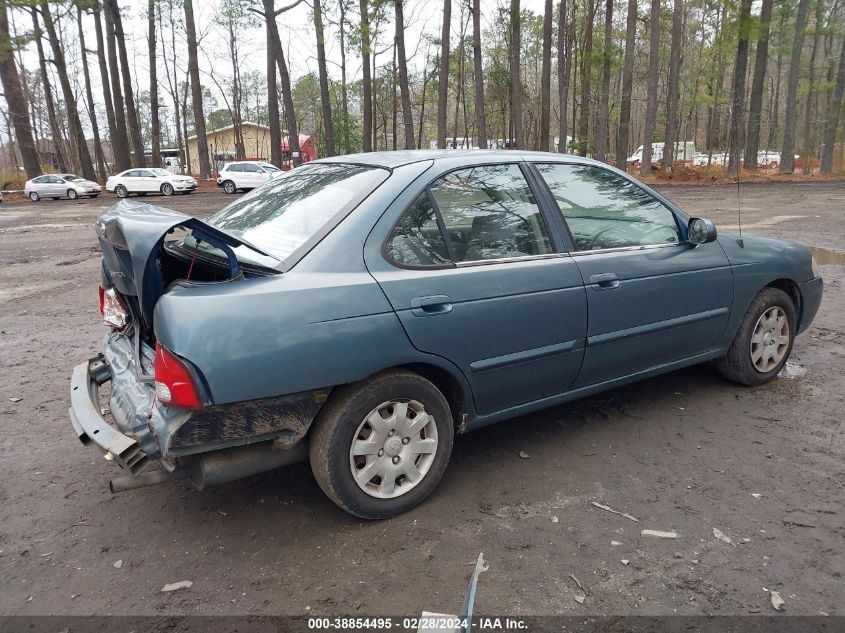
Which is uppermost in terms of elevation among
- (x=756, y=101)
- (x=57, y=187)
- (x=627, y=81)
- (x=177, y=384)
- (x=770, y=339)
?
(x=627, y=81)

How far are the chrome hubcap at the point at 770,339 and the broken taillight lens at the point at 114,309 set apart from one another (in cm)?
394

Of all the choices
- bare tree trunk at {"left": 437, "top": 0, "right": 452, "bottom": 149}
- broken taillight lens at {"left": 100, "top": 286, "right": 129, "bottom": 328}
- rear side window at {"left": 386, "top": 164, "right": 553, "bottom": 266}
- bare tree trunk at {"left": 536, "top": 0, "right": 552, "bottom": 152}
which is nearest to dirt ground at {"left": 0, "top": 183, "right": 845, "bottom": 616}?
broken taillight lens at {"left": 100, "top": 286, "right": 129, "bottom": 328}

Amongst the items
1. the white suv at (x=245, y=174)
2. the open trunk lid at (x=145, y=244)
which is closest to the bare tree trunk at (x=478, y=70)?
the white suv at (x=245, y=174)

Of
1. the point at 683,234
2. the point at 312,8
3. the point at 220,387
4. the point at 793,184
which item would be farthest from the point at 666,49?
the point at 220,387

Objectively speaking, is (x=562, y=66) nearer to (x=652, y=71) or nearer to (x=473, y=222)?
(x=652, y=71)

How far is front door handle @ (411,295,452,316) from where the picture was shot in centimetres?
275

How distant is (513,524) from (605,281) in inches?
54.9

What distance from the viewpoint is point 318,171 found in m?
3.47

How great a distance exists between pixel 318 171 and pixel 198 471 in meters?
1.78

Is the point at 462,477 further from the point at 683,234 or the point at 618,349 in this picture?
the point at 683,234

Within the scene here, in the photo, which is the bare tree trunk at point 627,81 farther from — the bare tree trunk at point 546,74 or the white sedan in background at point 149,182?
the white sedan in background at point 149,182

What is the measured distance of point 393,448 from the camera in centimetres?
280

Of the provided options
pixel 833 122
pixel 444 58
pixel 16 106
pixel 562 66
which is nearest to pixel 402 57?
pixel 444 58

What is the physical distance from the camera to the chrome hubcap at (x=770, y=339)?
4.23 metres
